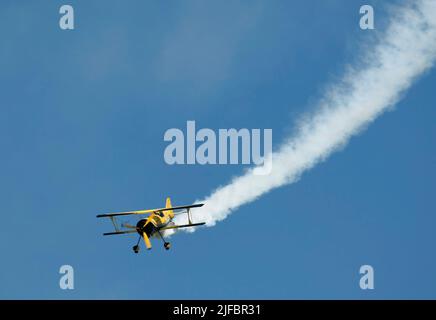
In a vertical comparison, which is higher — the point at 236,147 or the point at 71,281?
the point at 236,147

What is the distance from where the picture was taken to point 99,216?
103m
